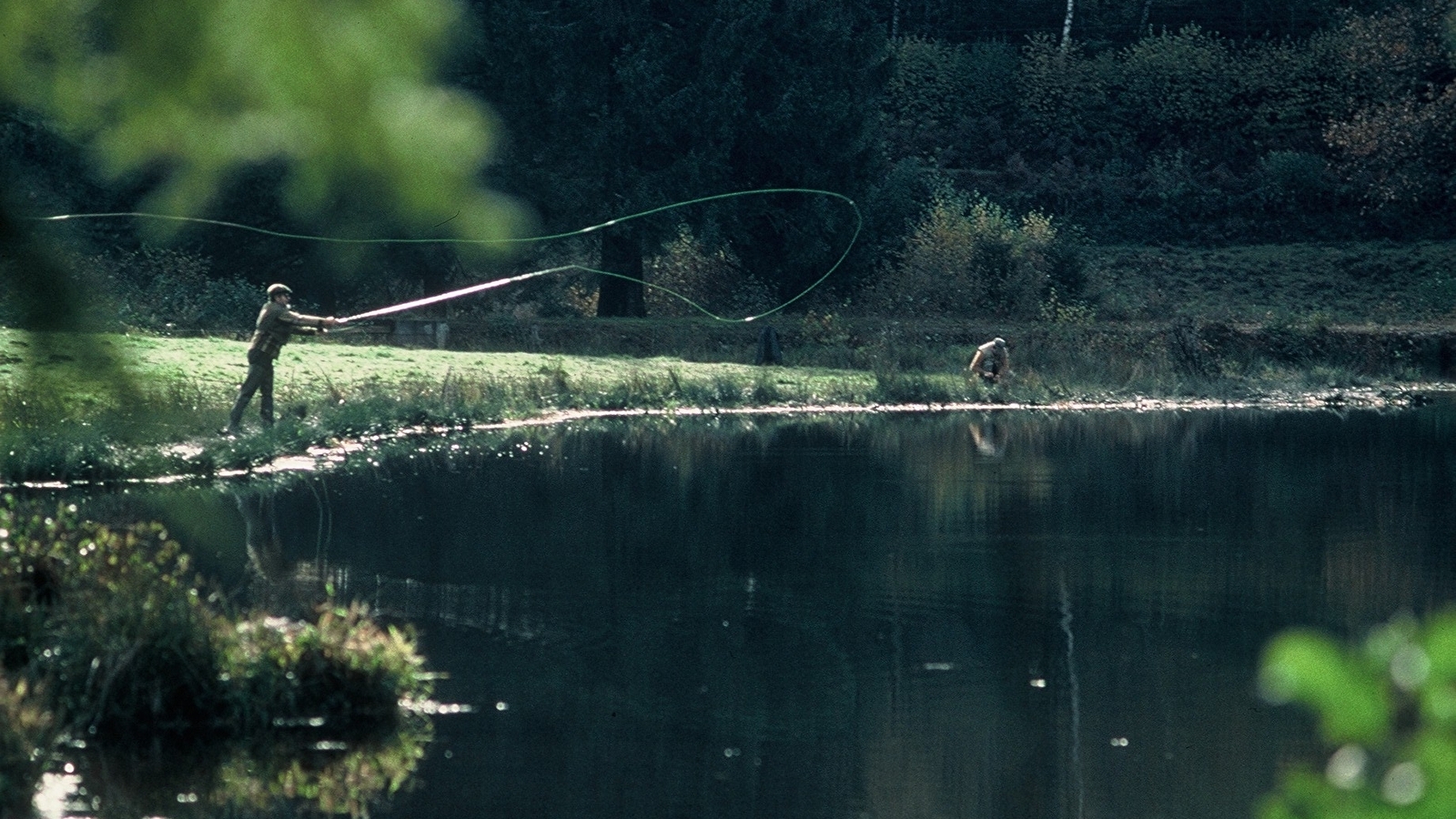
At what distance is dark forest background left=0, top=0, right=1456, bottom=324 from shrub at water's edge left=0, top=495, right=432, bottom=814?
81.2 ft

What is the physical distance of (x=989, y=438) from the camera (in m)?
29.9

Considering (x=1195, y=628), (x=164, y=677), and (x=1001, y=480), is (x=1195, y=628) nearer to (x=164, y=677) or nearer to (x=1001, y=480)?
(x=164, y=677)

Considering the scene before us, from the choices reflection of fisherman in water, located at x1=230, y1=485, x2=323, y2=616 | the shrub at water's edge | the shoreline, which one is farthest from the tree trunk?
the shrub at water's edge

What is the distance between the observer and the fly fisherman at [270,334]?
24.0 meters

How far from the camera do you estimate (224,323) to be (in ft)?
132

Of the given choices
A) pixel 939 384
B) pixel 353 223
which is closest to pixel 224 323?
pixel 939 384

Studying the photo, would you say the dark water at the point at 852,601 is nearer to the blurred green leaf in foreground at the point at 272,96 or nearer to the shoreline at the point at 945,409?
the shoreline at the point at 945,409

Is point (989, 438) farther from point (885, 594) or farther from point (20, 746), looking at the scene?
point (20, 746)

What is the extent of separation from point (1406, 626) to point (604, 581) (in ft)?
46.5

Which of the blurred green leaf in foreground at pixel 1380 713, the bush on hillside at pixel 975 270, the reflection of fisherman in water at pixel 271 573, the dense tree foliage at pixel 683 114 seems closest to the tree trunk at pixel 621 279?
the dense tree foliage at pixel 683 114

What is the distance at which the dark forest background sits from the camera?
141 feet

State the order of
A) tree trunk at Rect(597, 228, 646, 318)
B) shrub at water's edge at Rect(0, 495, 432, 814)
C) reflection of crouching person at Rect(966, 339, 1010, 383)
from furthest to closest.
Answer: tree trunk at Rect(597, 228, 646, 318), reflection of crouching person at Rect(966, 339, 1010, 383), shrub at water's edge at Rect(0, 495, 432, 814)

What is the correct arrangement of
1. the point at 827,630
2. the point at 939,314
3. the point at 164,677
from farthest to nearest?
the point at 939,314
the point at 827,630
the point at 164,677

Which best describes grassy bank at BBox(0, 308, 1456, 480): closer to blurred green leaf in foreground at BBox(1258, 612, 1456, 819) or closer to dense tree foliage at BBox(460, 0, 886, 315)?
dense tree foliage at BBox(460, 0, 886, 315)
